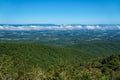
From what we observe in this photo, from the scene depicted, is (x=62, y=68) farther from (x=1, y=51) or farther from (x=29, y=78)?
(x=1, y=51)

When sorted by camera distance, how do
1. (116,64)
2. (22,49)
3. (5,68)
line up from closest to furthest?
(5,68) < (116,64) < (22,49)

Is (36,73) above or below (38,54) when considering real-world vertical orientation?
above

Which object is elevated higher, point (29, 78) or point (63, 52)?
point (29, 78)

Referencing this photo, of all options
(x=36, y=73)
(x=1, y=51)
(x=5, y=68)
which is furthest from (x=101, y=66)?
(x=1, y=51)

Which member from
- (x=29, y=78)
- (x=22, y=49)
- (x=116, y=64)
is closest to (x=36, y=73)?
(x=29, y=78)

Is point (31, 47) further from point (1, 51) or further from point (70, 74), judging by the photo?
point (70, 74)

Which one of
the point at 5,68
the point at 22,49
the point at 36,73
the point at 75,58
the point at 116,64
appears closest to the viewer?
the point at 36,73

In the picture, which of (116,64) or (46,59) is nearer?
(116,64)

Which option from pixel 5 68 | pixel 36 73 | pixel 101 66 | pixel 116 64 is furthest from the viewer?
pixel 101 66

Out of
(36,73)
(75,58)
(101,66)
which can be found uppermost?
(36,73)
